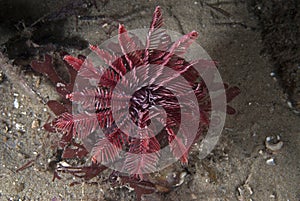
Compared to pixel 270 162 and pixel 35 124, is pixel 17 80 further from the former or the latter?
pixel 270 162

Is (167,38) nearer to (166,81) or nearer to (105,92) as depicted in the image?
(166,81)

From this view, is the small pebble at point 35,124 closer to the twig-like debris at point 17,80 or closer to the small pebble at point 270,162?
the twig-like debris at point 17,80

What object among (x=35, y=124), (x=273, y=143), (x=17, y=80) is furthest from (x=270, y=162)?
(x=17, y=80)

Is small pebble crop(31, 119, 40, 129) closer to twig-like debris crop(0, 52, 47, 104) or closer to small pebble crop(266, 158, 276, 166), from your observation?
twig-like debris crop(0, 52, 47, 104)

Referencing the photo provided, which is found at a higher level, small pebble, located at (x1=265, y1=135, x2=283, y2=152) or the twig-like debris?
the twig-like debris

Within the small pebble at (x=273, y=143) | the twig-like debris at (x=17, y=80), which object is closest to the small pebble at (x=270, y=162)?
the small pebble at (x=273, y=143)

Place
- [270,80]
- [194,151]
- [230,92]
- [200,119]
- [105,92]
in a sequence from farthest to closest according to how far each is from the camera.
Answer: [270,80] < [194,151] < [230,92] < [200,119] < [105,92]

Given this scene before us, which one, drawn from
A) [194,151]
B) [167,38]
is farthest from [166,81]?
[194,151]

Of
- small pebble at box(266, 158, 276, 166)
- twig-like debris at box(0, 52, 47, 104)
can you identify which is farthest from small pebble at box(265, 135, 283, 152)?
twig-like debris at box(0, 52, 47, 104)
